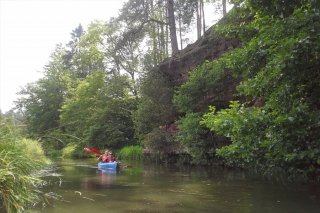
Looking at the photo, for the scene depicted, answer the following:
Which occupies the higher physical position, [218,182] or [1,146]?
[1,146]

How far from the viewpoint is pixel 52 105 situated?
33406mm

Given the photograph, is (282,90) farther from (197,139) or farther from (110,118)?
(110,118)

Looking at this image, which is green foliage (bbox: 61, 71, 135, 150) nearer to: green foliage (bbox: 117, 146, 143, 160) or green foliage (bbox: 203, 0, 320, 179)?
green foliage (bbox: 117, 146, 143, 160)

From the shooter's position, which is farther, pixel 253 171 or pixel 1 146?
pixel 253 171

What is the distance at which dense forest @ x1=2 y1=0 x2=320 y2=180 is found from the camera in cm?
502

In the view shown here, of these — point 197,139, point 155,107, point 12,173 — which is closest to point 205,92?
point 197,139

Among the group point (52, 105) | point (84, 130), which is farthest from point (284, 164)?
point (52, 105)

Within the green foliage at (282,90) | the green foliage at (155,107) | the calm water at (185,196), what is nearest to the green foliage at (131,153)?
the green foliage at (155,107)

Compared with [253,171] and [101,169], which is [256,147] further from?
[101,169]

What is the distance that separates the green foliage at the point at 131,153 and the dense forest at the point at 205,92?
2.90ft

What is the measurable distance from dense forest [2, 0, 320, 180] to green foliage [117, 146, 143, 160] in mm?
883

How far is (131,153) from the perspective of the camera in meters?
22.5

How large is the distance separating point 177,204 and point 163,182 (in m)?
3.42

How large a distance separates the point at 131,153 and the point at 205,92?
9.69 meters
